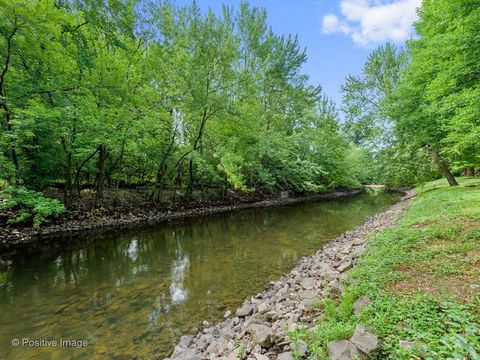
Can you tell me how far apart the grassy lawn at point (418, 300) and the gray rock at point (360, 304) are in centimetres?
7

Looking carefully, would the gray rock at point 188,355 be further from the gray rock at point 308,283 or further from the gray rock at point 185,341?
the gray rock at point 308,283

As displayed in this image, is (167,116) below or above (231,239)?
above

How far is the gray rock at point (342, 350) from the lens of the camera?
2.26m

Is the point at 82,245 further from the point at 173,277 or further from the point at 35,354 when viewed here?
the point at 35,354

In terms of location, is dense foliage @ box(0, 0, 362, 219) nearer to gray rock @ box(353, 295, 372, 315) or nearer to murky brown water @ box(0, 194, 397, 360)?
murky brown water @ box(0, 194, 397, 360)

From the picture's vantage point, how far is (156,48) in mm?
12930

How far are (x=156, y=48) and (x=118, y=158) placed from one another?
6.15 metres

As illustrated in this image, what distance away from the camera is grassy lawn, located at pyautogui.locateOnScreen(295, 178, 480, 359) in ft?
7.25

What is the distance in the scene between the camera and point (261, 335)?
312 cm

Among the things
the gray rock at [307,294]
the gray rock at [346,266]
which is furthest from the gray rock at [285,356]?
the gray rock at [346,266]

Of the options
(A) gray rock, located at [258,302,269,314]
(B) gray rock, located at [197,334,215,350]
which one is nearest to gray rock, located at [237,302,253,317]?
(A) gray rock, located at [258,302,269,314]

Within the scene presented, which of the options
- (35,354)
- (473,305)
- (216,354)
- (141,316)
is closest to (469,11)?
(473,305)

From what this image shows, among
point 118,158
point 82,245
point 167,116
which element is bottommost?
point 82,245

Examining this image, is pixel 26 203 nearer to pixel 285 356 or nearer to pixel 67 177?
pixel 67 177
